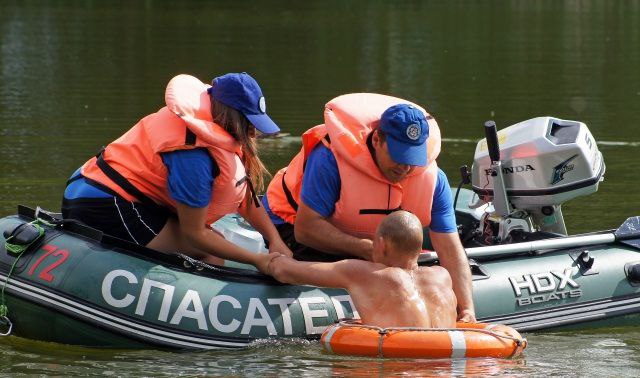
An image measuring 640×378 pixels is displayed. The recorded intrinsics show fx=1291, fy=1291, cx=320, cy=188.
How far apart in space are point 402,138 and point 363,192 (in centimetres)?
43

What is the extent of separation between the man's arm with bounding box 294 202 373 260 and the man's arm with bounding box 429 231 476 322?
355 mm

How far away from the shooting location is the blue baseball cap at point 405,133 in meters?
5.82

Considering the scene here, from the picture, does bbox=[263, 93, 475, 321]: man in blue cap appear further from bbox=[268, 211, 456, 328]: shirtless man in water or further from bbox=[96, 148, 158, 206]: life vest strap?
bbox=[96, 148, 158, 206]: life vest strap

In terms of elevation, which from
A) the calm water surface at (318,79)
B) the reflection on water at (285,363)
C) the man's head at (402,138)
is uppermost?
the calm water surface at (318,79)

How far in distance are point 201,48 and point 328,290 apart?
1522 cm

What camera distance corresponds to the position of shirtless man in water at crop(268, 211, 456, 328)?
18.5ft

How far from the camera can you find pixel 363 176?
612 centimetres

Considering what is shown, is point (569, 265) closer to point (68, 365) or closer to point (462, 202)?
point (462, 202)

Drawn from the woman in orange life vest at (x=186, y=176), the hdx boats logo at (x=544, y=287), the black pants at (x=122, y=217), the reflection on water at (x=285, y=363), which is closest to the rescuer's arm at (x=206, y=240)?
the woman in orange life vest at (x=186, y=176)

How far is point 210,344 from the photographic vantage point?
6004 mm

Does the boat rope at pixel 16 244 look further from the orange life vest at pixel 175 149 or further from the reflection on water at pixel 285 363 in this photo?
the orange life vest at pixel 175 149

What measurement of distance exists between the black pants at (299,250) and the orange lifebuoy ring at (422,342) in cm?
55

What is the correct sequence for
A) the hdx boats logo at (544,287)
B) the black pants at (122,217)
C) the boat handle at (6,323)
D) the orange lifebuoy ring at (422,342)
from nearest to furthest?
the orange lifebuoy ring at (422,342), the boat handle at (6,323), the black pants at (122,217), the hdx boats logo at (544,287)

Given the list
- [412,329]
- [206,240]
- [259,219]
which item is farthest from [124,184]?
[412,329]
